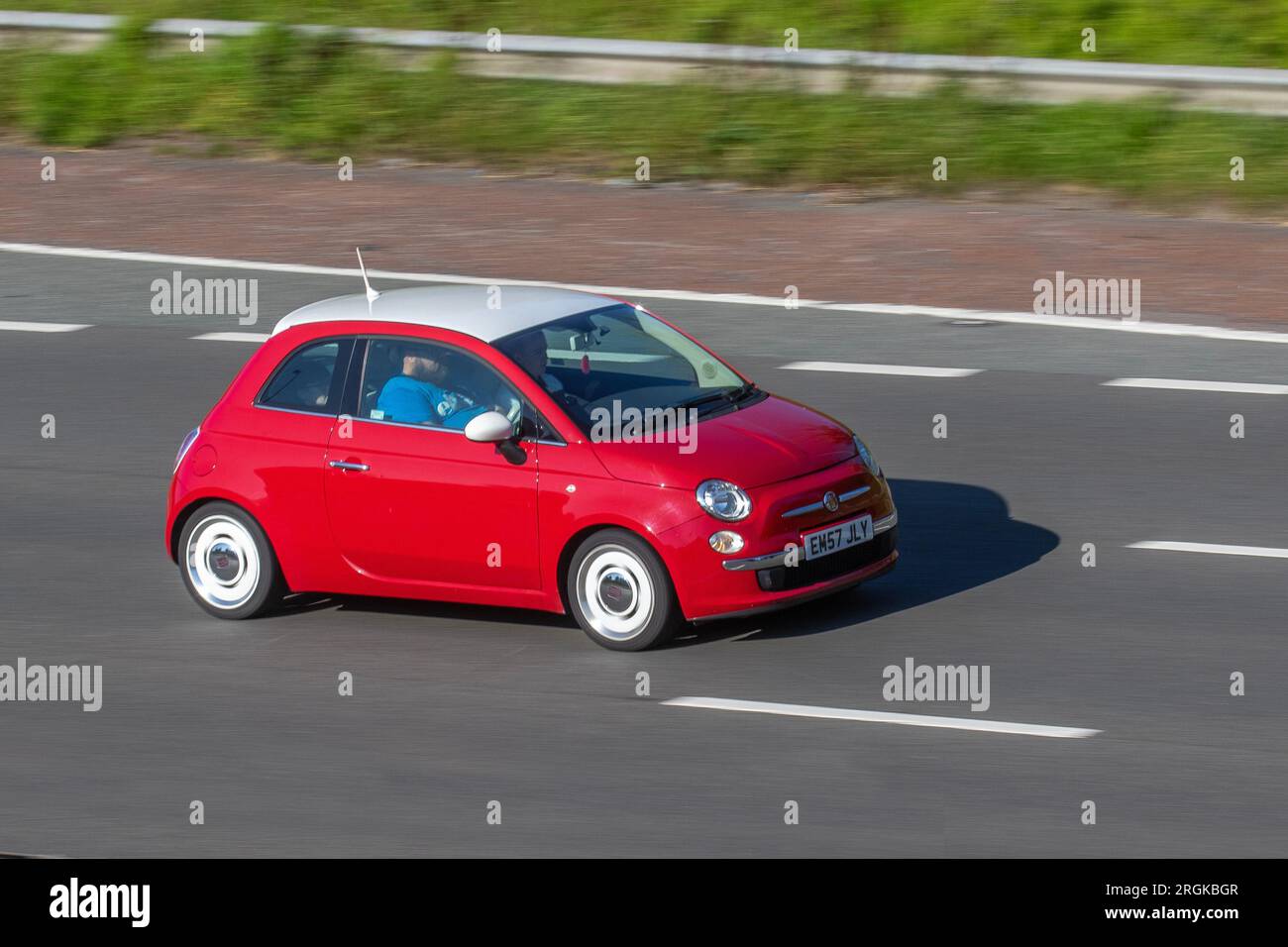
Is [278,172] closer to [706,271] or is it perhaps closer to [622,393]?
[706,271]

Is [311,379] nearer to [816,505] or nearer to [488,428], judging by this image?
[488,428]

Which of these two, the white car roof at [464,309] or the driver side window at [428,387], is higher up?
the white car roof at [464,309]

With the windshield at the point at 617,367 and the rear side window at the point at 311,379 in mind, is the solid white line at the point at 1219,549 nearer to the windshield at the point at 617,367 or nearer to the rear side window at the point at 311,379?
the windshield at the point at 617,367

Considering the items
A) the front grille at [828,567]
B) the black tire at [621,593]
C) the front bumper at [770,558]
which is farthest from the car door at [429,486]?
the front grille at [828,567]

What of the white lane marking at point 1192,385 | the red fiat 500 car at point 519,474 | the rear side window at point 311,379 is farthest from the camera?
the white lane marking at point 1192,385

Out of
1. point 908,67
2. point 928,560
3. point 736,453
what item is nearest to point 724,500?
point 736,453

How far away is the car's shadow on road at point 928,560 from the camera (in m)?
10.2

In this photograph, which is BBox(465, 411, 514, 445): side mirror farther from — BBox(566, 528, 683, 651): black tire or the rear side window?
the rear side window

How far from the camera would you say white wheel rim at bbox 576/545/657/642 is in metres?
9.67

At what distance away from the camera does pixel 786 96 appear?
67.8 ft

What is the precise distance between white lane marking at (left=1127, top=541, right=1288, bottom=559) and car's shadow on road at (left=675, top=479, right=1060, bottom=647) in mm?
520

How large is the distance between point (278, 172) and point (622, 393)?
11877 mm

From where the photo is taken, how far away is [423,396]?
10.2 m

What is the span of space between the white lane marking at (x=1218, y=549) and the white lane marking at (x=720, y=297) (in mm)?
4228
